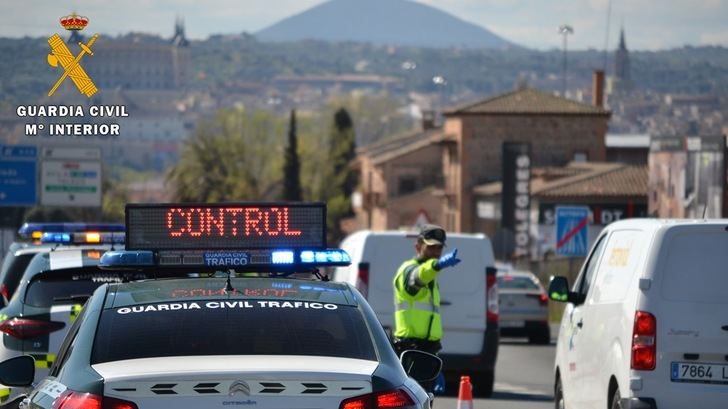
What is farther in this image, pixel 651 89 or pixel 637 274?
pixel 651 89

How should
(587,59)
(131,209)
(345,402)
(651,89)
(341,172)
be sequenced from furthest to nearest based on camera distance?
(587,59) < (341,172) < (651,89) < (131,209) < (345,402)

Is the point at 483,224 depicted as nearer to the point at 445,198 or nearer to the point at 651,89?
Answer: the point at 445,198

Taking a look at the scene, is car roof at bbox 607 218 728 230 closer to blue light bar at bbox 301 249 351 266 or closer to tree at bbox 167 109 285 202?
blue light bar at bbox 301 249 351 266

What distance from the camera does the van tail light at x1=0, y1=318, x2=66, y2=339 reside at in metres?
12.9

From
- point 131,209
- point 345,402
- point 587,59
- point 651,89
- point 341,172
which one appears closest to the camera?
point 345,402

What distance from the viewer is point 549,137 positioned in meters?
98.2

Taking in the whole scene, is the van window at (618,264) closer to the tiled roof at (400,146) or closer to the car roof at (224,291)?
the car roof at (224,291)

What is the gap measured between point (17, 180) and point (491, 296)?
3237 centimetres

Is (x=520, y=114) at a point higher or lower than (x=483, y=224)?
higher

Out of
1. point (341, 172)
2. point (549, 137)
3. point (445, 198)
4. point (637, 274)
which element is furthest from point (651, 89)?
point (637, 274)

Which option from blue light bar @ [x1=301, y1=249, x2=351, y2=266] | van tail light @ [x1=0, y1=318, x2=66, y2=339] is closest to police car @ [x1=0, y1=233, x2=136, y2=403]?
van tail light @ [x1=0, y1=318, x2=66, y2=339]

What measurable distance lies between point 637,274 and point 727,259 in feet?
1.89

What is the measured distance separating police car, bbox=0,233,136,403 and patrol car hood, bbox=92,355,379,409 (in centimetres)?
619

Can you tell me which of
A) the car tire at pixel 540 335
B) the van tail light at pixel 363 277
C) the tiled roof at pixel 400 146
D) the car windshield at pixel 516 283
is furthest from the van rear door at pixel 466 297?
the tiled roof at pixel 400 146
